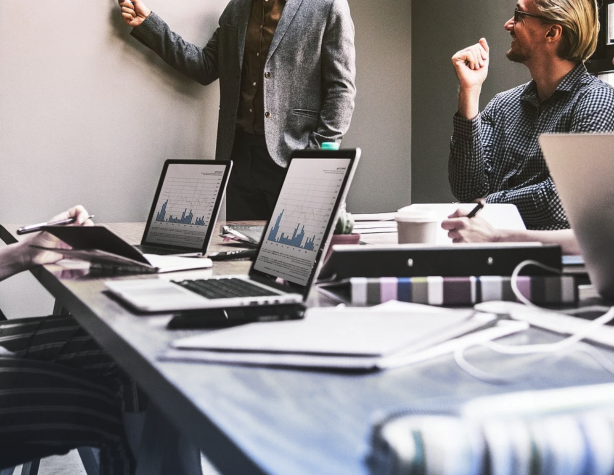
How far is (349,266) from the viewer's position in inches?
32.1

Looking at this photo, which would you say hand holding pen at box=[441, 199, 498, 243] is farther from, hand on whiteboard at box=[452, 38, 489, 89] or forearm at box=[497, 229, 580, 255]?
hand on whiteboard at box=[452, 38, 489, 89]

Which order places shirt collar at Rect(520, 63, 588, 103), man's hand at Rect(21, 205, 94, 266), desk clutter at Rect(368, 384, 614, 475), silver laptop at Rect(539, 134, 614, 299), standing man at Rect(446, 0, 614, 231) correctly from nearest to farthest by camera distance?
desk clutter at Rect(368, 384, 614, 475)
silver laptop at Rect(539, 134, 614, 299)
man's hand at Rect(21, 205, 94, 266)
standing man at Rect(446, 0, 614, 231)
shirt collar at Rect(520, 63, 588, 103)

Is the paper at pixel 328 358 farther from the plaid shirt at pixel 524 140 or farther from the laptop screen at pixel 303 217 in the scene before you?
the plaid shirt at pixel 524 140

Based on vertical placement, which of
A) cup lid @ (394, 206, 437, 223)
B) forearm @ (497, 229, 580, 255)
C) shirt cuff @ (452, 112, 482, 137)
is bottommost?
forearm @ (497, 229, 580, 255)

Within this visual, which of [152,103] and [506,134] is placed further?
[152,103]

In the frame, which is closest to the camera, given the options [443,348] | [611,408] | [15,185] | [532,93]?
[611,408]

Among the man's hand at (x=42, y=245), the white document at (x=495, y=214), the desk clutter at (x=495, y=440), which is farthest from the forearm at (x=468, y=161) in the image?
the desk clutter at (x=495, y=440)

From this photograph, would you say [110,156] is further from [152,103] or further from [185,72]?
[185,72]

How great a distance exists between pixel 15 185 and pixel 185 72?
2.77ft

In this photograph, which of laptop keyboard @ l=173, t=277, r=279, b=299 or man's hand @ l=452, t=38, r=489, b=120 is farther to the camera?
man's hand @ l=452, t=38, r=489, b=120

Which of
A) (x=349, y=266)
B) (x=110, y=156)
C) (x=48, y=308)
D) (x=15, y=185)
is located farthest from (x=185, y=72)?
(x=349, y=266)

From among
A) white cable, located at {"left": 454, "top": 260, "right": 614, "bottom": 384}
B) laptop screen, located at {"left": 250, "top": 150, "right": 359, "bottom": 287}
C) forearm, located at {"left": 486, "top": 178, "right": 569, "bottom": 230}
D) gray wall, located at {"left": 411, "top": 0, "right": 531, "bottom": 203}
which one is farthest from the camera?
gray wall, located at {"left": 411, "top": 0, "right": 531, "bottom": 203}

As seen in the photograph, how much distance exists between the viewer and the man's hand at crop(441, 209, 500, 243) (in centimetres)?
111

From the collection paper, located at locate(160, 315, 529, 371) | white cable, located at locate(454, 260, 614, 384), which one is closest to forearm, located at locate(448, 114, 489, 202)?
white cable, located at locate(454, 260, 614, 384)
